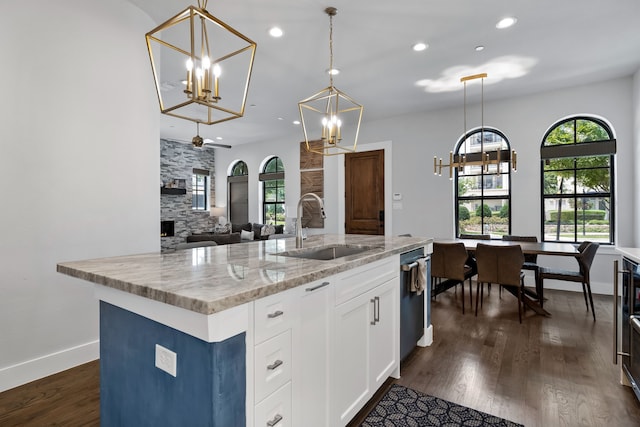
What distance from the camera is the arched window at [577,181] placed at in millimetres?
4535

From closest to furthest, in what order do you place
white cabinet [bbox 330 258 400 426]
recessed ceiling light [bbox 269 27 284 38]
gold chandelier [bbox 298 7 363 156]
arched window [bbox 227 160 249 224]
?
white cabinet [bbox 330 258 400 426]
gold chandelier [bbox 298 7 363 156]
recessed ceiling light [bbox 269 27 284 38]
arched window [bbox 227 160 249 224]

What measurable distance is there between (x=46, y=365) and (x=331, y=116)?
2808 mm

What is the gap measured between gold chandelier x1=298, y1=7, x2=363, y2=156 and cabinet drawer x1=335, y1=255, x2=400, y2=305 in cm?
104

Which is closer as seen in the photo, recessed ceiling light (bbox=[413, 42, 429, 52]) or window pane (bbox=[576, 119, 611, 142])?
recessed ceiling light (bbox=[413, 42, 429, 52])

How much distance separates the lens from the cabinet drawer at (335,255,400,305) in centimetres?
162

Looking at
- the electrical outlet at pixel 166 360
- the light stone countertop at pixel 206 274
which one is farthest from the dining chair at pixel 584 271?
the electrical outlet at pixel 166 360

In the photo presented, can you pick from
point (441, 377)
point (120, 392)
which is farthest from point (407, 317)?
point (120, 392)

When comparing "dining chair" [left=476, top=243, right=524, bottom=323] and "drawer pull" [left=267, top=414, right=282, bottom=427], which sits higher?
"dining chair" [left=476, top=243, right=524, bottom=323]

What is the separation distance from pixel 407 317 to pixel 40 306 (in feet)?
8.79

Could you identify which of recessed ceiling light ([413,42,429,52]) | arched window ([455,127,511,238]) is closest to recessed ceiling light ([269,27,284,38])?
recessed ceiling light ([413,42,429,52])

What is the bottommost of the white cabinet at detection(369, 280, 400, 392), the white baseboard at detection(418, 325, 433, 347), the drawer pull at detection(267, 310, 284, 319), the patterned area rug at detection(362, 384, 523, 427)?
the patterned area rug at detection(362, 384, 523, 427)

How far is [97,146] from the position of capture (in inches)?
103

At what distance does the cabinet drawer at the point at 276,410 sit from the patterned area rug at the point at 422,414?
810mm

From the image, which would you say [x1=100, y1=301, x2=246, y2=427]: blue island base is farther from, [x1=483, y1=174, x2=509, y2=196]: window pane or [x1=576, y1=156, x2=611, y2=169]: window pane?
[x1=576, y1=156, x2=611, y2=169]: window pane
